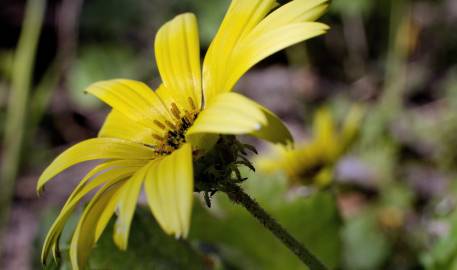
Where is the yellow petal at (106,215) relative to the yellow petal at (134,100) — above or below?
below

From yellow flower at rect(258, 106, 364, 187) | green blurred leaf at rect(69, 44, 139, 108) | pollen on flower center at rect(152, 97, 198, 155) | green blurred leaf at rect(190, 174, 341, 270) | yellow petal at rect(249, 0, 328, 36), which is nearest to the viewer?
yellow petal at rect(249, 0, 328, 36)

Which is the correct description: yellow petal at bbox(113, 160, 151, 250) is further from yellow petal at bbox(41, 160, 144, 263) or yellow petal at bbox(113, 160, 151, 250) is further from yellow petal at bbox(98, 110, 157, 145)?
yellow petal at bbox(98, 110, 157, 145)

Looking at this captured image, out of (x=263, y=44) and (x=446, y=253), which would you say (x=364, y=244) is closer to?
(x=446, y=253)

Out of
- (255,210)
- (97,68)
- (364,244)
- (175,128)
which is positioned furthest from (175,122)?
(97,68)

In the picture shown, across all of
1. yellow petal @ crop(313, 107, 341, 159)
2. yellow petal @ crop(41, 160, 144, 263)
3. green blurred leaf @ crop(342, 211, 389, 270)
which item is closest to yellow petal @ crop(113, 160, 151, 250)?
yellow petal @ crop(41, 160, 144, 263)

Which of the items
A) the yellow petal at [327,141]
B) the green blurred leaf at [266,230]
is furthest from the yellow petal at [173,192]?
the yellow petal at [327,141]

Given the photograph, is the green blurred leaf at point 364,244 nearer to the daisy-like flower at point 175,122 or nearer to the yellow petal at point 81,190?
the daisy-like flower at point 175,122

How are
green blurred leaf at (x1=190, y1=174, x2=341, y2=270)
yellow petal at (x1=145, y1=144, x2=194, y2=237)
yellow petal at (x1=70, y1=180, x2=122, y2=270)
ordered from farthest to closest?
green blurred leaf at (x1=190, y1=174, x2=341, y2=270)
yellow petal at (x1=70, y1=180, x2=122, y2=270)
yellow petal at (x1=145, y1=144, x2=194, y2=237)

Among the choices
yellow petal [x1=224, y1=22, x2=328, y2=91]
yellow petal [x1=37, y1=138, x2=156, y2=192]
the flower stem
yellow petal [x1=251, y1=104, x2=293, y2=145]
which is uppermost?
yellow petal [x1=224, y1=22, x2=328, y2=91]
